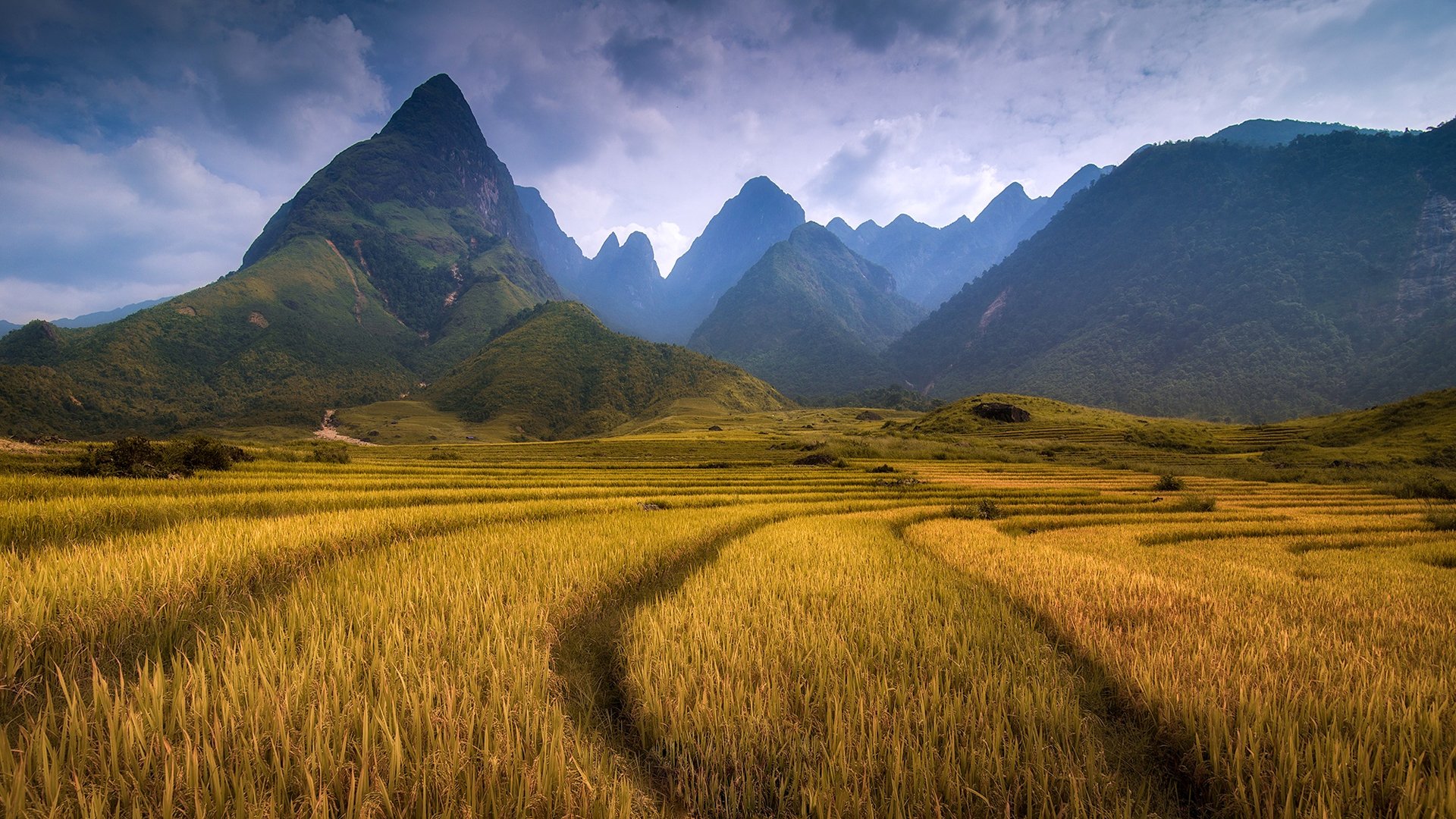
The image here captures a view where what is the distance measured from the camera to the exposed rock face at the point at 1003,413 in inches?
3164

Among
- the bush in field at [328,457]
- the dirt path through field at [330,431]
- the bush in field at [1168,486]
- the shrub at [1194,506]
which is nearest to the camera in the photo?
the shrub at [1194,506]

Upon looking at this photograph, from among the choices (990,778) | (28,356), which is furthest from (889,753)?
(28,356)

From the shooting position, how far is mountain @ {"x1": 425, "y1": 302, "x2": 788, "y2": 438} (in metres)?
149

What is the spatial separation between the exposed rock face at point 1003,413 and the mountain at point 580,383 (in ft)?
258

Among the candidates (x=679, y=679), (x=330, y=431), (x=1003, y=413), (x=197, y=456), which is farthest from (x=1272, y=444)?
(x=330, y=431)

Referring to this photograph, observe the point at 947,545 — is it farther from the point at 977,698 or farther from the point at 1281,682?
the point at 977,698

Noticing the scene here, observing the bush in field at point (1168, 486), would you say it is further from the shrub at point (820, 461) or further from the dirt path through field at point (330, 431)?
the dirt path through field at point (330, 431)

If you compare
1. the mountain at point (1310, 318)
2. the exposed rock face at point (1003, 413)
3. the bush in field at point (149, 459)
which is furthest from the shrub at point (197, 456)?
the mountain at point (1310, 318)

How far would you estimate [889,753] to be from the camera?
248 centimetres

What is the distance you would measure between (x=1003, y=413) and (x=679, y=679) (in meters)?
90.3

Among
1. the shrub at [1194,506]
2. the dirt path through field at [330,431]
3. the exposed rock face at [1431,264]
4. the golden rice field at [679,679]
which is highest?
the exposed rock face at [1431,264]

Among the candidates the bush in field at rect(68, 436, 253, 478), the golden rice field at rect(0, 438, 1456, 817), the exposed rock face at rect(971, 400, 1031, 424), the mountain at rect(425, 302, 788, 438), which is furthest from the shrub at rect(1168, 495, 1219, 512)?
the mountain at rect(425, 302, 788, 438)

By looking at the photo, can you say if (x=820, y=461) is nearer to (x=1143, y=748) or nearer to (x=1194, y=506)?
(x=1194, y=506)

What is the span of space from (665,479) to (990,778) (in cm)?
2286
